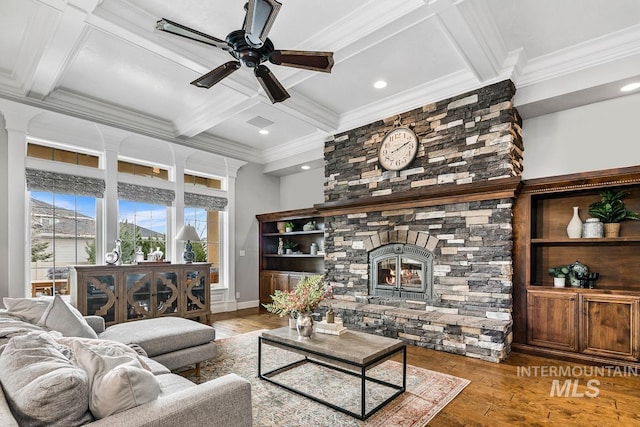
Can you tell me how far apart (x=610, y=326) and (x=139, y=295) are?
17.7 ft

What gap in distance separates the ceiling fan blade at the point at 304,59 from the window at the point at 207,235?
13.5 ft

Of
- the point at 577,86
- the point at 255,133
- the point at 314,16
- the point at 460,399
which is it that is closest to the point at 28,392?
the point at 460,399

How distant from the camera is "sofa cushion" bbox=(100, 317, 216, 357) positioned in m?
2.79

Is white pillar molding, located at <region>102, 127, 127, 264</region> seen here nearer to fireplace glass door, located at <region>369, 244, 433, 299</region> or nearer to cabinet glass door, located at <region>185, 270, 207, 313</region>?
cabinet glass door, located at <region>185, 270, 207, 313</region>

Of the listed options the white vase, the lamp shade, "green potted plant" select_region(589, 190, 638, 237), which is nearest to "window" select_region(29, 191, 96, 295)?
the lamp shade

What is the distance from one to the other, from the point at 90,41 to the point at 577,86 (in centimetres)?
487

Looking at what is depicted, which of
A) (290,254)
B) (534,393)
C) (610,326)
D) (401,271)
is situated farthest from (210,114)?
(610,326)

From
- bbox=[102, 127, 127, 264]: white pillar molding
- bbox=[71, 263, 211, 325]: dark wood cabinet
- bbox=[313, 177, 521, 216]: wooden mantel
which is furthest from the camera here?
bbox=[102, 127, 127, 264]: white pillar molding

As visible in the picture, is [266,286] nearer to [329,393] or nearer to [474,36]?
[329,393]

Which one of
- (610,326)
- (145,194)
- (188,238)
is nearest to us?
(610,326)

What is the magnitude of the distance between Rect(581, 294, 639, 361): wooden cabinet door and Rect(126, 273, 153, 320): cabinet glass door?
5141 millimetres

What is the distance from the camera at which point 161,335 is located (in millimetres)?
2895

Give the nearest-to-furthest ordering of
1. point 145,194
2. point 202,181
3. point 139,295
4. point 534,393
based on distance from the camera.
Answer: point 534,393
point 139,295
point 145,194
point 202,181

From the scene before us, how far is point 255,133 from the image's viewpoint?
5.96 meters
